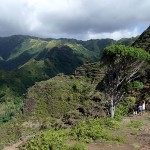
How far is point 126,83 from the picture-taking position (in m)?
35.4

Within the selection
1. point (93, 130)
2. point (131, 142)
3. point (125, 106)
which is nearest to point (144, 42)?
point (125, 106)

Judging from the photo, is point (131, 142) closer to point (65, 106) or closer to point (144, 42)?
point (144, 42)

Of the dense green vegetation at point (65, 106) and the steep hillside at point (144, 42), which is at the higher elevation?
the steep hillside at point (144, 42)

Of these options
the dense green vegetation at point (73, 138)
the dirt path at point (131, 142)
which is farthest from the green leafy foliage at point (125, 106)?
the dense green vegetation at point (73, 138)

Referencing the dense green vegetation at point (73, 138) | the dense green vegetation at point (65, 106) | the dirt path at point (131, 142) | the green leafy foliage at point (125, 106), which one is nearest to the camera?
the dirt path at point (131, 142)

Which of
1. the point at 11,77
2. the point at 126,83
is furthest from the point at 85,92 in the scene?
the point at 11,77

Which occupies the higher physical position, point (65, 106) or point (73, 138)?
point (73, 138)

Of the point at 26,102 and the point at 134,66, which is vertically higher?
the point at 134,66

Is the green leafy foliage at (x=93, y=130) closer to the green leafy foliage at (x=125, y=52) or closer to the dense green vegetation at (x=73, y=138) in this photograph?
the dense green vegetation at (x=73, y=138)

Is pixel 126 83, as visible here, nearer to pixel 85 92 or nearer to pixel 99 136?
pixel 99 136

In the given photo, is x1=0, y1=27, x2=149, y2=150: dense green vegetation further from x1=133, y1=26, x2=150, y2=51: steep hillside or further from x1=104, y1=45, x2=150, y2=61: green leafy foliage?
x1=133, y1=26, x2=150, y2=51: steep hillside

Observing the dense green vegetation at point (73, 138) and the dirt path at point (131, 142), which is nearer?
the dirt path at point (131, 142)

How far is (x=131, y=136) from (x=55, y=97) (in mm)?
66948

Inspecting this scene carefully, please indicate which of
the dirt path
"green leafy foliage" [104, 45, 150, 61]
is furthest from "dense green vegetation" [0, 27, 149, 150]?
the dirt path
